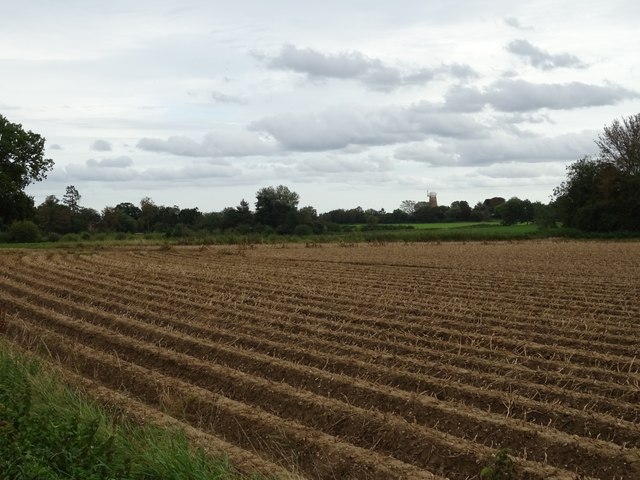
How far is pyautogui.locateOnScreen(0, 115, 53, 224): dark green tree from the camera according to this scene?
52500mm

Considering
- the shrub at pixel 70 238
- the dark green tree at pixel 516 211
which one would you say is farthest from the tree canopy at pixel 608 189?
the shrub at pixel 70 238

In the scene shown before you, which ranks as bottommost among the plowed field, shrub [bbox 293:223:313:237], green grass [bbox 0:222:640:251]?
the plowed field

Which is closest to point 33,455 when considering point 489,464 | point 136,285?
point 489,464

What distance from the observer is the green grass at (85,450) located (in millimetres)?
5637

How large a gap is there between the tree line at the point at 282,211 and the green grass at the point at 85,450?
1763 inches

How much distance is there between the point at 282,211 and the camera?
2763 inches

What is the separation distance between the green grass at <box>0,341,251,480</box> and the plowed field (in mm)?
645

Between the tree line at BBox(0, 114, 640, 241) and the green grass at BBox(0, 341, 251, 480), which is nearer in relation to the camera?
the green grass at BBox(0, 341, 251, 480)

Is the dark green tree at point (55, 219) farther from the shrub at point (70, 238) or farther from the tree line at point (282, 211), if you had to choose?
the shrub at point (70, 238)

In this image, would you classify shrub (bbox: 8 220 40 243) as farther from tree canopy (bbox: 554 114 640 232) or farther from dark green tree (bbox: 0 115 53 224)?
tree canopy (bbox: 554 114 640 232)

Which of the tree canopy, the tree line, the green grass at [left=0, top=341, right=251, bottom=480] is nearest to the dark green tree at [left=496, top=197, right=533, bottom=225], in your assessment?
the tree line

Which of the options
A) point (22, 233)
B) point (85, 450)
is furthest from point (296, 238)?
point (85, 450)

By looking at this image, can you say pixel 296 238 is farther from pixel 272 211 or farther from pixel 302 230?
pixel 272 211

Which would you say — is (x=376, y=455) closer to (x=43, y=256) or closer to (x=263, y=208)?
(x=43, y=256)
